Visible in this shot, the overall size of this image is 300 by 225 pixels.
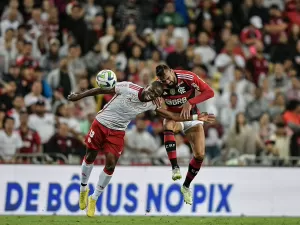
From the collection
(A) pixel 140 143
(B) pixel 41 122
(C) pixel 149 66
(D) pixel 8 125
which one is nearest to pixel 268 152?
(A) pixel 140 143

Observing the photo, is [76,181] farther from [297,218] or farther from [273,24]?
[273,24]

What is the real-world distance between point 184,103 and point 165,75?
890mm

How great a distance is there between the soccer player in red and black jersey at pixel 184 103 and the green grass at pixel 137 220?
1.03 meters

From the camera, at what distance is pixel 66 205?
2177cm

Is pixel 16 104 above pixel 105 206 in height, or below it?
above

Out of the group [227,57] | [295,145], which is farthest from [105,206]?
[227,57]

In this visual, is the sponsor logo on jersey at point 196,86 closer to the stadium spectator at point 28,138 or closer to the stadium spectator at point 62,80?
the stadium spectator at point 28,138

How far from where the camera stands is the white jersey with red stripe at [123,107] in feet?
61.8

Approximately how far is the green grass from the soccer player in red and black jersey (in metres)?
1.03

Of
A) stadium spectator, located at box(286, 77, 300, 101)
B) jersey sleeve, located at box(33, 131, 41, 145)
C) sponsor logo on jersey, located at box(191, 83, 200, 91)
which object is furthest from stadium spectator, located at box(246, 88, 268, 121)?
sponsor logo on jersey, located at box(191, 83, 200, 91)

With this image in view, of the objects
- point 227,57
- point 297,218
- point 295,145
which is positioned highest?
point 227,57

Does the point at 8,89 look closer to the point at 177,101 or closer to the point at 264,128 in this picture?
the point at 177,101

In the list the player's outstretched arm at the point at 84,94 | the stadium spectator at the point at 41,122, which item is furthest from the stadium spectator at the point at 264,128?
the player's outstretched arm at the point at 84,94

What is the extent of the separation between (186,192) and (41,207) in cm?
395
